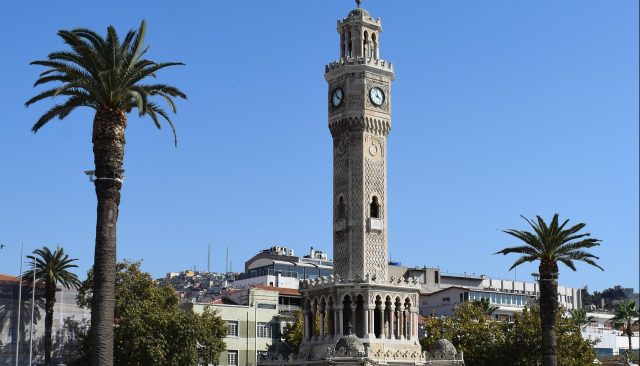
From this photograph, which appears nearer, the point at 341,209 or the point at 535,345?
the point at 341,209

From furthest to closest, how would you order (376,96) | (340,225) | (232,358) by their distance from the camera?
(232,358) < (376,96) < (340,225)

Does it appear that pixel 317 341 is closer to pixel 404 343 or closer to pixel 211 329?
pixel 404 343

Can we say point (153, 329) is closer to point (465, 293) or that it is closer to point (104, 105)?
point (104, 105)

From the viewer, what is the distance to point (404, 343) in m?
64.1

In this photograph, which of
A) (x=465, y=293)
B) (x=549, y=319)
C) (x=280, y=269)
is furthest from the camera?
(x=280, y=269)

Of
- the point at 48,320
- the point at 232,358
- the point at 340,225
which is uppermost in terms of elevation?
the point at 340,225

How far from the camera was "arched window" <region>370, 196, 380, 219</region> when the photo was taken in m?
66.8

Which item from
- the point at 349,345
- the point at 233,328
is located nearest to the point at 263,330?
the point at 233,328

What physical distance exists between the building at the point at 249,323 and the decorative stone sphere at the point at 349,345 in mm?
26471

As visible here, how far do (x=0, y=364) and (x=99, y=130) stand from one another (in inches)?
1760

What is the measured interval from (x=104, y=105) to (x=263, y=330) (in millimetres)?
55372

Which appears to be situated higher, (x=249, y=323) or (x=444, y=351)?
(x=249, y=323)

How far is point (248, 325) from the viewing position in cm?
9012

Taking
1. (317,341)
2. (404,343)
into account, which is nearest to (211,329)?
(317,341)
